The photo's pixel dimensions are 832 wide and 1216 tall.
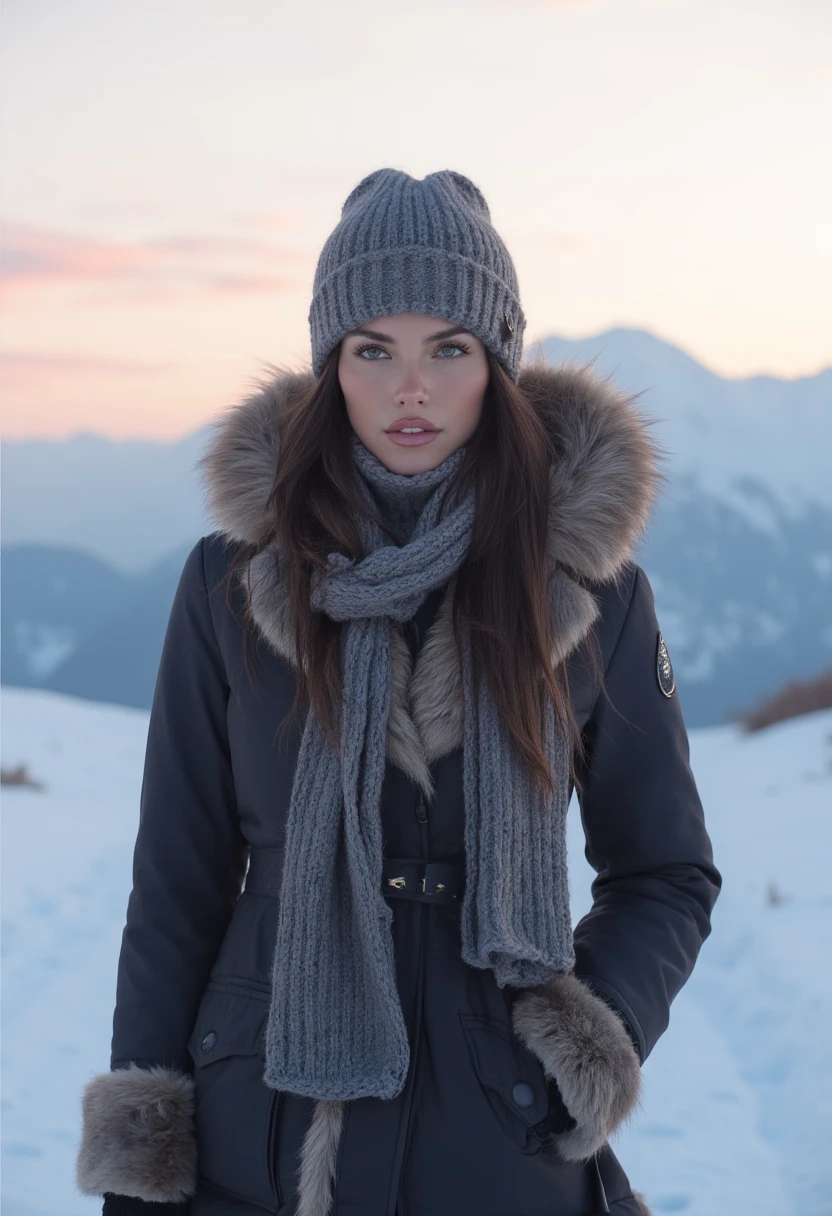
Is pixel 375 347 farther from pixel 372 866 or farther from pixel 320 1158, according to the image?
pixel 320 1158

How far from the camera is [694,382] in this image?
50.4 m

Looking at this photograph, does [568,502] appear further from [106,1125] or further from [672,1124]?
[672,1124]

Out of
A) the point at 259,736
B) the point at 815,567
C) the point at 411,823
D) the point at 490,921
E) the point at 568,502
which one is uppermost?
the point at 815,567

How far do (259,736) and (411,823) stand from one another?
0.95ft

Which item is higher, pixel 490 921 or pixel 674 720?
pixel 674 720

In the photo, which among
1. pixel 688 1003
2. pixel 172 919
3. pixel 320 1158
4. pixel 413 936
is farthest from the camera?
pixel 688 1003

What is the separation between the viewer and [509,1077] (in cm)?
178

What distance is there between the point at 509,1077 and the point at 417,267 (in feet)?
4.25

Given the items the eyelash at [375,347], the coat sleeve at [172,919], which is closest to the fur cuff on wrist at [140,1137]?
the coat sleeve at [172,919]

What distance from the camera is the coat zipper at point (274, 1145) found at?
1.77 meters

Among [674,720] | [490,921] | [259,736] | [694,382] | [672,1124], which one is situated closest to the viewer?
[490,921]

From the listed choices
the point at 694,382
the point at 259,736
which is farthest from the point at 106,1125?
the point at 694,382

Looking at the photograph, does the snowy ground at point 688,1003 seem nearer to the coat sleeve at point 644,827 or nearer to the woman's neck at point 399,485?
the coat sleeve at point 644,827

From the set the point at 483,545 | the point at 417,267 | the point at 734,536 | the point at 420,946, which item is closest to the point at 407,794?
the point at 420,946
